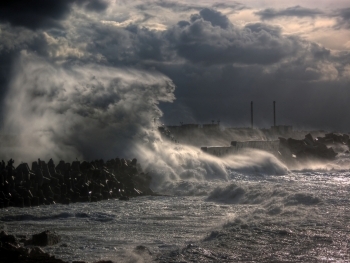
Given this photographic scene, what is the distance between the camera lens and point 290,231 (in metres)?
12.7

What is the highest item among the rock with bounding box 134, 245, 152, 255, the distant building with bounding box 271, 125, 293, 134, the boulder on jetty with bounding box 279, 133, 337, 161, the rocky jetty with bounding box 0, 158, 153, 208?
the distant building with bounding box 271, 125, 293, 134

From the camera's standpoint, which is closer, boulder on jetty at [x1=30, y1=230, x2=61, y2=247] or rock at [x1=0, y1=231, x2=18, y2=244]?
rock at [x1=0, y1=231, x2=18, y2=244]

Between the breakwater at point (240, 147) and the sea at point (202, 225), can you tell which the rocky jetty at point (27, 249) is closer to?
the sea at point (202, 225)

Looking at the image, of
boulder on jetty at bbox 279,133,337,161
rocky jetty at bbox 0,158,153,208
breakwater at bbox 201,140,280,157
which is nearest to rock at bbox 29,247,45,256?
rocky jetty at bbox 0,158,153,208

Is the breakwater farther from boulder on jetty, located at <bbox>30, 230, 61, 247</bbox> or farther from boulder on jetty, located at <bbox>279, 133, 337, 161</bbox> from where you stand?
boulder on jetty, located at <bbox>30, 230, 61, 247</bbox>

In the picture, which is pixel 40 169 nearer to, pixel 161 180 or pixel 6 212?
pixel 6 212

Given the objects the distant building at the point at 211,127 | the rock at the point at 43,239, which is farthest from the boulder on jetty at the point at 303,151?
the rock at the point at 43,239

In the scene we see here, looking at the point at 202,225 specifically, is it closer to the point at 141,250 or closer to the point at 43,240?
the point at 141,250

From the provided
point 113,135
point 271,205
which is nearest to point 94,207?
point 271,205

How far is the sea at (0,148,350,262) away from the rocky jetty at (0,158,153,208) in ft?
2.19

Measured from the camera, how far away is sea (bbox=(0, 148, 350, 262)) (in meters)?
10.8

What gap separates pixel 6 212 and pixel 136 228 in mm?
4450

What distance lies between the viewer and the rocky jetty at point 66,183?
17820mm

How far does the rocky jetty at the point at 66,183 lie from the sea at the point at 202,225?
26.3 inches
